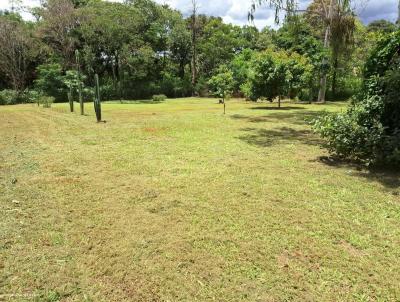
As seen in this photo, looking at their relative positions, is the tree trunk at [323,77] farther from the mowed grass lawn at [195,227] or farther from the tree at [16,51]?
the tree at [16,51]

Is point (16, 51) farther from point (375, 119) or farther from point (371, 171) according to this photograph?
point (371, 171)

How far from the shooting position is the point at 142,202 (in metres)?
Result: 4.99

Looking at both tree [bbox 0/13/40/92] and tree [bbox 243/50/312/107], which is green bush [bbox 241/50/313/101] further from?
tree [bbox 0/13/40/92]

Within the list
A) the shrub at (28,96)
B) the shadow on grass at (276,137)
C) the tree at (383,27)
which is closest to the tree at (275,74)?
the tree at (383,27)

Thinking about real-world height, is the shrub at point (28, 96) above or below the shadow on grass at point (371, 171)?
above

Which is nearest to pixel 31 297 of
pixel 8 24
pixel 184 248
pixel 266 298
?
pixel 184 248

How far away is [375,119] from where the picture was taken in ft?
23.1

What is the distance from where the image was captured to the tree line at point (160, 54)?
19.9 metres

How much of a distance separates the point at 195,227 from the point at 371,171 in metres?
4.12

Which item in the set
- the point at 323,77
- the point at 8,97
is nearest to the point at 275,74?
the point at 323,77

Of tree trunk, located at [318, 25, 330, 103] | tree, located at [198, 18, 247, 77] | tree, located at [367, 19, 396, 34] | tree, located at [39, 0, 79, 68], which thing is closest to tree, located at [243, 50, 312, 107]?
tree trunk, located at [318, 25, 330, 103]

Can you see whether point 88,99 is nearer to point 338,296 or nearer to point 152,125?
point 152,125

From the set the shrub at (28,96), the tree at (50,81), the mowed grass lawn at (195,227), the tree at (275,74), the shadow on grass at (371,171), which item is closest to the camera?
the mowed grass lawn at (195,227)

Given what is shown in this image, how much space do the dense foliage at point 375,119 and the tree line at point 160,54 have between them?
31.8 ft
